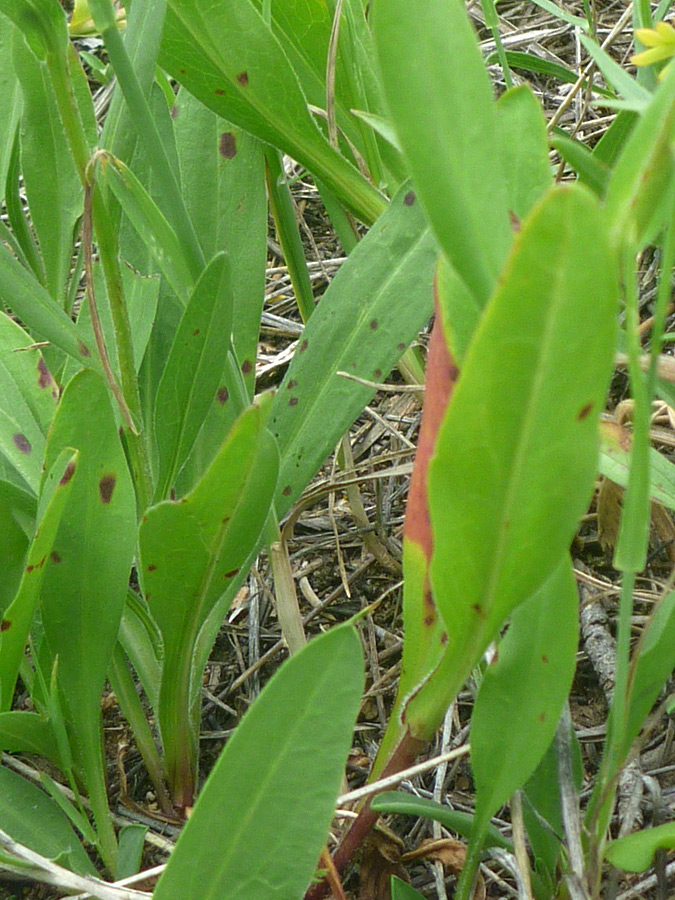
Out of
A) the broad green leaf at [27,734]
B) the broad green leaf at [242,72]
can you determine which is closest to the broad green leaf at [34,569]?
the broad green leaf at [27,734]

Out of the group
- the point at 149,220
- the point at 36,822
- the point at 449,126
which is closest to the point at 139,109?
the point at 149,220

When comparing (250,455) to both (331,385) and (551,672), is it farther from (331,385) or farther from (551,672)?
(331,385)

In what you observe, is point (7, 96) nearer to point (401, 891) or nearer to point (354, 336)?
point (354, 336)

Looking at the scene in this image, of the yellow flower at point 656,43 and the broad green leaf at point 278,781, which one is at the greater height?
the yellow flower at point 656,43

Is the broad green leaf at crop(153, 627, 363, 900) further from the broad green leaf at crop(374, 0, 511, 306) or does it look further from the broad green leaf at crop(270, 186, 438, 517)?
the broad green leaf at crop(270, 186, 438, 517)

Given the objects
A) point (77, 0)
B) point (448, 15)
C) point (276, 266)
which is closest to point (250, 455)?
point (448, 15)

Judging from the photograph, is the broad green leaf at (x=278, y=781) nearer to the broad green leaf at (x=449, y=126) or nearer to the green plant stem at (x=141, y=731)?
the broad green leaf at (x=449, y=126)

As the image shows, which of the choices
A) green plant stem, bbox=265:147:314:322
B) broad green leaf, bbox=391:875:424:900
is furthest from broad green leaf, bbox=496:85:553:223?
green plant stem, bbox=265:147:314:322
